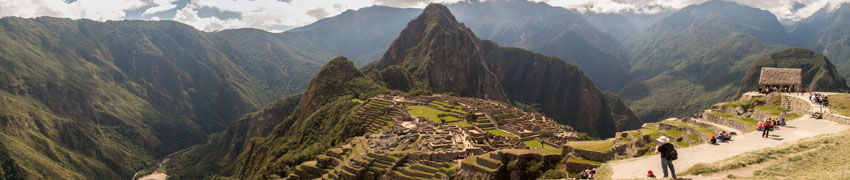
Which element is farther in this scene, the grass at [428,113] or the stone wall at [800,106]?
the grass at [428,113]

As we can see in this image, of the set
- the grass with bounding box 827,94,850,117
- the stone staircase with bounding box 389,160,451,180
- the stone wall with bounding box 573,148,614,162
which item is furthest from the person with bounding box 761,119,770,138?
the stone staircase with bounding box 389,160,451,180

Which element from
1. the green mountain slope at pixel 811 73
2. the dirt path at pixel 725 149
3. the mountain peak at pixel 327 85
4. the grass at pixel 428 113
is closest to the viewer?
the dirt path at pixel 725 149

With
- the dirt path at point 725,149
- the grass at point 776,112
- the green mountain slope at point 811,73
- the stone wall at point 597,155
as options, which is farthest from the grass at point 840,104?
the green mountain slope at point 811,73

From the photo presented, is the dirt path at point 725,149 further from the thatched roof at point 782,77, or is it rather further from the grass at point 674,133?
the thatched roof at point 782,77

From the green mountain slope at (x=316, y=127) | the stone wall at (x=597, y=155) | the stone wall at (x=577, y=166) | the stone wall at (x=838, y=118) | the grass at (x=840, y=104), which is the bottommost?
the green mountain slope at (x=316, y=127)

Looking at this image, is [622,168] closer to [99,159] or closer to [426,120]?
[426,120]

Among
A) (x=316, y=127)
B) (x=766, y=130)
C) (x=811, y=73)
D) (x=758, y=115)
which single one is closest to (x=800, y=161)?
(x=766, y=130)
